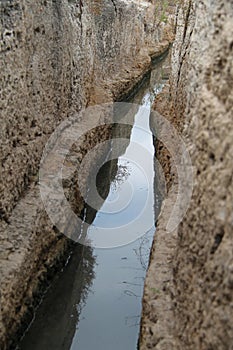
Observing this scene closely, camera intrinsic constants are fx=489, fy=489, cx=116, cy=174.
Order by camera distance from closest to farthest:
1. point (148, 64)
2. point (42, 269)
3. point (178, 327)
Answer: point (178, 327) → point (42, 269) → point (148, 64)

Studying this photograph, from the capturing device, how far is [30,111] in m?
3.94

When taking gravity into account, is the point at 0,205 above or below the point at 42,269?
above

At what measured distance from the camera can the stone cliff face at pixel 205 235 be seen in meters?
1.99

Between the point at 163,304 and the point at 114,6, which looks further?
the point at 114,6

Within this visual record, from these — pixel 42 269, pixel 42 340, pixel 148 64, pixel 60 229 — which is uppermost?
pixel 148 64

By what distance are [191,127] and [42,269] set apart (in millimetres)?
1673

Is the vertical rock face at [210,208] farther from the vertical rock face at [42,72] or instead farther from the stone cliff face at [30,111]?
the vertical rock face at [42,72]

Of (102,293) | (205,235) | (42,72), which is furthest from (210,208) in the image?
(42,72)

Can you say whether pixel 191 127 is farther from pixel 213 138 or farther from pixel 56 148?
pixel 56 148

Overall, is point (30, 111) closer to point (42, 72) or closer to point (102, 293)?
point (42, 72)

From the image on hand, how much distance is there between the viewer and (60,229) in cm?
407

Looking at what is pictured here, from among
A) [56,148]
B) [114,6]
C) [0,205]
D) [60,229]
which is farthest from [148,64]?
[0,205]

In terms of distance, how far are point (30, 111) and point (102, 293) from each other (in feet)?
5.27

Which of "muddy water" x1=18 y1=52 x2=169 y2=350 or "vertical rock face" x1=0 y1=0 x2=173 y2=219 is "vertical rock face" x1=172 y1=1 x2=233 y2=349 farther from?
"vertical rock face" x1=0 y1=0 x2=173 y2=219
